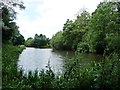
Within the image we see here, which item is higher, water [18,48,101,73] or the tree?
the tree

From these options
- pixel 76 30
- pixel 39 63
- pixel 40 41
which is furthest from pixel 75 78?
pixel 40 41

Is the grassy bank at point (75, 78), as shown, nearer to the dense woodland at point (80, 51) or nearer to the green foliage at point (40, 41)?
the dense woodland at point (80, 51)

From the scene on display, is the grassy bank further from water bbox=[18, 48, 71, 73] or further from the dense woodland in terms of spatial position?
water bbox=[18, 48, 71, 73]

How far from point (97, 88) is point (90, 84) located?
274 millimetres

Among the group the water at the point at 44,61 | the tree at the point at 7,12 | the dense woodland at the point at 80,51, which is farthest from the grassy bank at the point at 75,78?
the tree at the point at 7,12

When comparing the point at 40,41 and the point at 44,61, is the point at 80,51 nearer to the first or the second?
the point at 44,61

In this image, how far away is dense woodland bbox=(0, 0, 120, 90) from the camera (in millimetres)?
8797

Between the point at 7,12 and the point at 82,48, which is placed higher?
the point at 7,12

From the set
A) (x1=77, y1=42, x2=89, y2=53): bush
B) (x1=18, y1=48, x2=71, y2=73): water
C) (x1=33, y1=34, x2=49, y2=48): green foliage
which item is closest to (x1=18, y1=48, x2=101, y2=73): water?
(x1=18, y1=48, x2=71, y2=73): water

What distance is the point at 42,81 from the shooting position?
8664 millimetres

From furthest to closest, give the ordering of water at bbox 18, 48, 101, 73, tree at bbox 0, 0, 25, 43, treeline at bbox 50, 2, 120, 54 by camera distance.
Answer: treeline at bbox 50, 2, 120, 54
tree at bbox 0, 0, 25, 43
water at bbox 18, 48, 101, 73

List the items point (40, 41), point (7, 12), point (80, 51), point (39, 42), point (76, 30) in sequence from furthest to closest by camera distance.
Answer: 1. point (39, 42)
2. point (40, 41)
3. point (76, 30)
4. point (7, 12)
5. point (80, 51)

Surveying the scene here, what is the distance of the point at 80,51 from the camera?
44.7 feet

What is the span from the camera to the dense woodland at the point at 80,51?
8.80 metres
